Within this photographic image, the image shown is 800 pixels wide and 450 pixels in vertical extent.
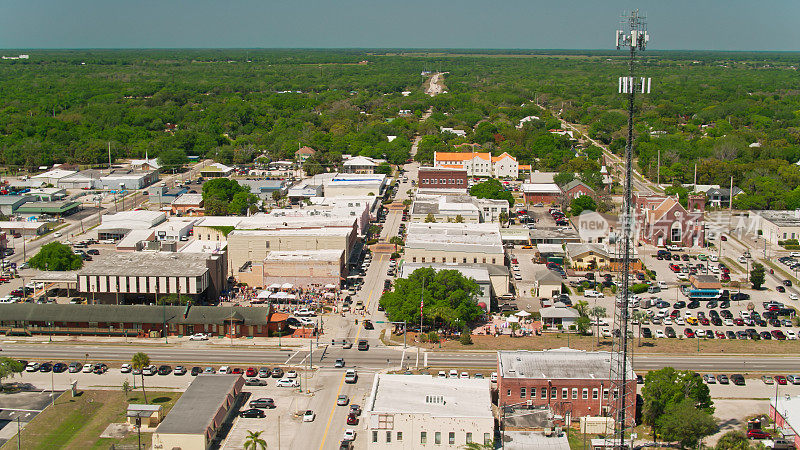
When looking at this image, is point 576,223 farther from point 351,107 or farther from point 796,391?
point 351,107

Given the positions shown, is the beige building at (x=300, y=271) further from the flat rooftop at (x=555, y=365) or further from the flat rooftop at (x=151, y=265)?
the flat rooftop at (x=555, y=365)

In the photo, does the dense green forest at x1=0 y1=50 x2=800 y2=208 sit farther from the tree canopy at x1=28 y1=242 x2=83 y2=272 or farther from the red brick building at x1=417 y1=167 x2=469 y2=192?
the tree canopy at x1=28 y1=242 x2=83 y2=272

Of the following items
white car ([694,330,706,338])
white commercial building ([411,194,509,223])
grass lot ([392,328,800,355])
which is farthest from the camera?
white commercial building ([411,194,509,223])

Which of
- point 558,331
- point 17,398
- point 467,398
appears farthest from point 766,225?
point 17,398

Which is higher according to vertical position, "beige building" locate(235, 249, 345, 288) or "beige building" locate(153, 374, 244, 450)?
"beige building" locate(235, 249, 345, 288)

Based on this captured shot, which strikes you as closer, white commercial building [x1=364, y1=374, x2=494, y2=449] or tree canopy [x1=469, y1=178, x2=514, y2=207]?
white commercial building [x1=364, y1=374, x2=494, y2=449]

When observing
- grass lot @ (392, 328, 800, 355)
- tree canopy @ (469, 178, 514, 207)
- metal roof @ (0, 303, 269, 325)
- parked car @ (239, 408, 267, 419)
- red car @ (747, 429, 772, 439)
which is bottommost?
parked car @ (239, 408, 267, 419)

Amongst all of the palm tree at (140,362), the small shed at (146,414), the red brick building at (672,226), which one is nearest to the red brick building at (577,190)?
the red brick building at (672,226)

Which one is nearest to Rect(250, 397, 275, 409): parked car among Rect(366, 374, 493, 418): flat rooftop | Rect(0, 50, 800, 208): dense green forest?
Rect(366, 374, 493, 418): flat rooftop
